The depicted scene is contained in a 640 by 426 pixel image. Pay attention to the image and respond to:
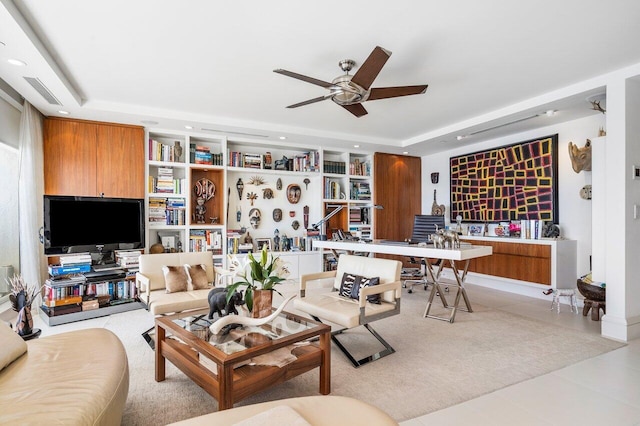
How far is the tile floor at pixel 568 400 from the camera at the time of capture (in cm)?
190

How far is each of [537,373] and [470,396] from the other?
2.28 ft

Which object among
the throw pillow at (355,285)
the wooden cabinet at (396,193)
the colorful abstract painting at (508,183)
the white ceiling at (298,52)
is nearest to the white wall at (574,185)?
the colorful abstract painting at (508,183)

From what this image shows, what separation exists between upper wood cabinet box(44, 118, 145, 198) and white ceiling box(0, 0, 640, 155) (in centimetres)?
25

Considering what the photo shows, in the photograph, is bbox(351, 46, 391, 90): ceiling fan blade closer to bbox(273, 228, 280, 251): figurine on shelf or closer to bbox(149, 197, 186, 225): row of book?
bbox(149, 197, 186, 225): row of book

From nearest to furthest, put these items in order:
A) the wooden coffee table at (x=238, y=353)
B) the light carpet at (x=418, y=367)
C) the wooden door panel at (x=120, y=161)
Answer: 1. the wooden coffee table at (x=238, y=353)
2. the light carpet at (x=418, y=367)
3. the wooden door panel at (x=120, y=161)

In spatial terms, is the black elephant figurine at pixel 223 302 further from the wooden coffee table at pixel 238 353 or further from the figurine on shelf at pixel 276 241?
the figurine on shelf at pixel 276 241

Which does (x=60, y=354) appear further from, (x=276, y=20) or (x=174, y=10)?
(x=276, y=20)

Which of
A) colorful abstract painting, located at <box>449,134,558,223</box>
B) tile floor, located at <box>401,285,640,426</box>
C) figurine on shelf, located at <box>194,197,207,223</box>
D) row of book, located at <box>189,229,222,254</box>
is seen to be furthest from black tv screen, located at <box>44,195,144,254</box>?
colorful abstract painting, located at <box>449,134,558,223</box>

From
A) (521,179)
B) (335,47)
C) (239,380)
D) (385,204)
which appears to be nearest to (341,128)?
(385,204)

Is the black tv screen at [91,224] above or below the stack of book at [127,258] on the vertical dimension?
above

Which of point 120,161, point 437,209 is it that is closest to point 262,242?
point 120,161

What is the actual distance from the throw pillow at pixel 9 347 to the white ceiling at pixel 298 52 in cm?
189

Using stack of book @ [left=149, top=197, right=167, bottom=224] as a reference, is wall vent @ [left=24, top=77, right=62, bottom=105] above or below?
above

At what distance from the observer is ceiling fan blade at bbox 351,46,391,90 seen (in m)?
2.39
